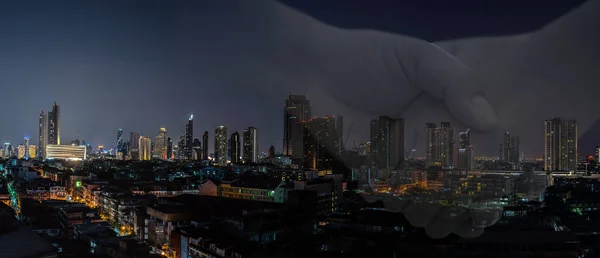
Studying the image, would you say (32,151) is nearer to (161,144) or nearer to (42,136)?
(42,136)

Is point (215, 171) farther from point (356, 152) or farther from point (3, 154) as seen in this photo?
point (3, 154)

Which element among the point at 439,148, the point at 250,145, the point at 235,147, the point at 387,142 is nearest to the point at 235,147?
the point at 235,147

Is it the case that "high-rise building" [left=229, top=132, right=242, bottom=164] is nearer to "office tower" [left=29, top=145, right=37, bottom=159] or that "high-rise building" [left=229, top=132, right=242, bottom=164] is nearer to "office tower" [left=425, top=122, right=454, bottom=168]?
"office tower" [left=29, top=145, right=37, bottom=159]

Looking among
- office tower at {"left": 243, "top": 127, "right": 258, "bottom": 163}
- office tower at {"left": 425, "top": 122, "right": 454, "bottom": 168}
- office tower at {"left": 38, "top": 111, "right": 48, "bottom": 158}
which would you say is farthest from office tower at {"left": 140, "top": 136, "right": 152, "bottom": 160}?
office tower at {"left": 425, "top": 122, "right": 454, "bottom": 168}

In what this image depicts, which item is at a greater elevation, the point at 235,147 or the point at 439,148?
the point at 439,148

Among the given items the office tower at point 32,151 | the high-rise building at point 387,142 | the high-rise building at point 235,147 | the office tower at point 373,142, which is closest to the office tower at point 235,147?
the high-rise building at point 235,147

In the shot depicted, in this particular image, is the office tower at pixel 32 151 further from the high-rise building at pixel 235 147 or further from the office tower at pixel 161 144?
the high-rise building at pixel 235 147
